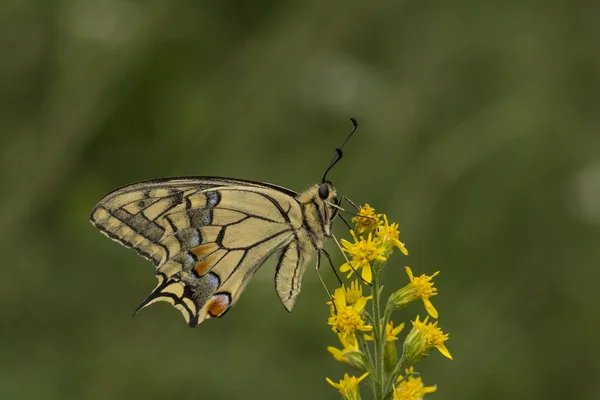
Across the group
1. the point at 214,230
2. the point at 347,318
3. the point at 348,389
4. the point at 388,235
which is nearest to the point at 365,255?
the point at 388,235

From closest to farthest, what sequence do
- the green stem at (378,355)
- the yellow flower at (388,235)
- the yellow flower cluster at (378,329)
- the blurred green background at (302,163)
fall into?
the green stem at (378,355), the yellow flower cluster at (378,329), the yellow flower at (388,235), the blurred green background at (302,163)

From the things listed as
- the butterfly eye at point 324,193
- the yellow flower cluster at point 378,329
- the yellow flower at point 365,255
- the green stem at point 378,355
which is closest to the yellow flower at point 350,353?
the yellow flower cluster at point 378,329

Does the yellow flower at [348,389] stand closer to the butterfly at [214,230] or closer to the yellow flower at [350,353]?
the yellow flower at [350,353]

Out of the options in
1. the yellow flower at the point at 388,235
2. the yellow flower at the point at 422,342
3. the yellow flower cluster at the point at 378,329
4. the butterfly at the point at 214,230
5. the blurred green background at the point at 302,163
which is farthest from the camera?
the blurred green background at the point at 302,163

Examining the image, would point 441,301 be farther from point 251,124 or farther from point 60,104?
point 60,104

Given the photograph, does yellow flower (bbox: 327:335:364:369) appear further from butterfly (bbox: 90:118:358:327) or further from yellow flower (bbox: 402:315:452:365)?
butterfly (bbox: 90:118:358:327)

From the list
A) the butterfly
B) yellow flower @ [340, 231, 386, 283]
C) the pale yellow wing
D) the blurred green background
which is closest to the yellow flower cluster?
yellow flower @ [340, 231, 386, 283]

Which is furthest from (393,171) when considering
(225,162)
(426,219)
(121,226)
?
(121,226)

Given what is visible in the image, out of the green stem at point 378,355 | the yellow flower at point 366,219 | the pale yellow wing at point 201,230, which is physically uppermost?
the yellow flower at point 366,219
